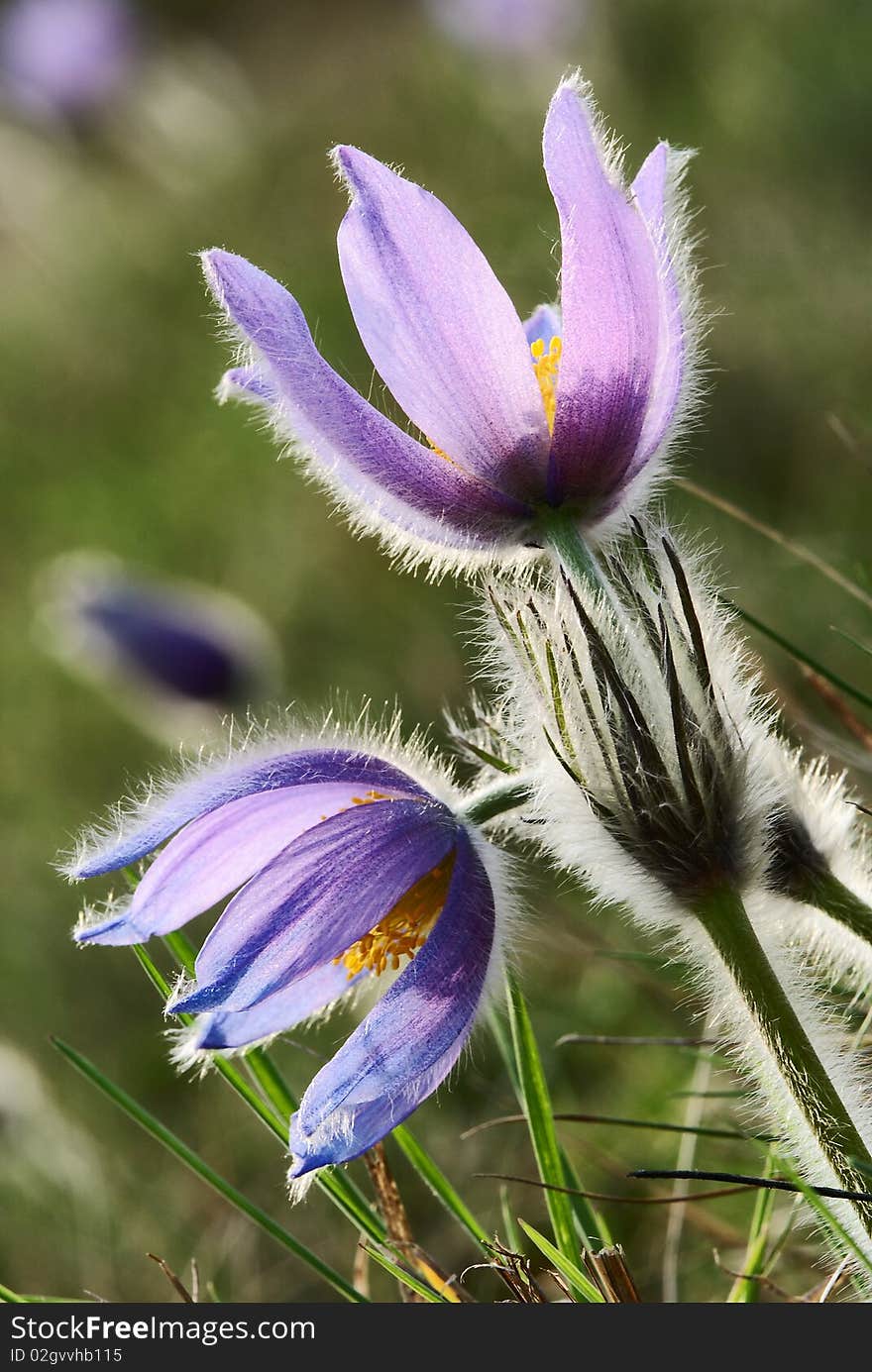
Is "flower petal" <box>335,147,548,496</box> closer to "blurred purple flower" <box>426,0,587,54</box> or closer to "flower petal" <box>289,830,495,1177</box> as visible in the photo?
"flower petal" <box>289,830,495,1177</box>

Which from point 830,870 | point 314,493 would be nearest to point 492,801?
point 830,870

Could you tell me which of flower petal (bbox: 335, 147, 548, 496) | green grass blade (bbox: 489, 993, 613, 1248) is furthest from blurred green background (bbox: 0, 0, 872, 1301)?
green grass blade (bbox: 489, 993, 613, 1248)

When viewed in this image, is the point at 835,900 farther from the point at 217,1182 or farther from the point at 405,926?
the point at 217,1182

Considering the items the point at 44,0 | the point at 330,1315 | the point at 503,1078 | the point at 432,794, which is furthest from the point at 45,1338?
the point at 44,0

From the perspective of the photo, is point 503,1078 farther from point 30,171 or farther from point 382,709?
point 30,171

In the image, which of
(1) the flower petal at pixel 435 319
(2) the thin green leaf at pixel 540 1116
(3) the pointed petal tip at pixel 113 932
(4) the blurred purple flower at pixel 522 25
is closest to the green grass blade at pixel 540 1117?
(2) the thin green leaf at pixel 540 1116

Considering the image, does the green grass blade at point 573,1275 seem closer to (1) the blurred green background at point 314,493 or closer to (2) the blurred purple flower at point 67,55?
(1) the blurred green background at point 314,493
